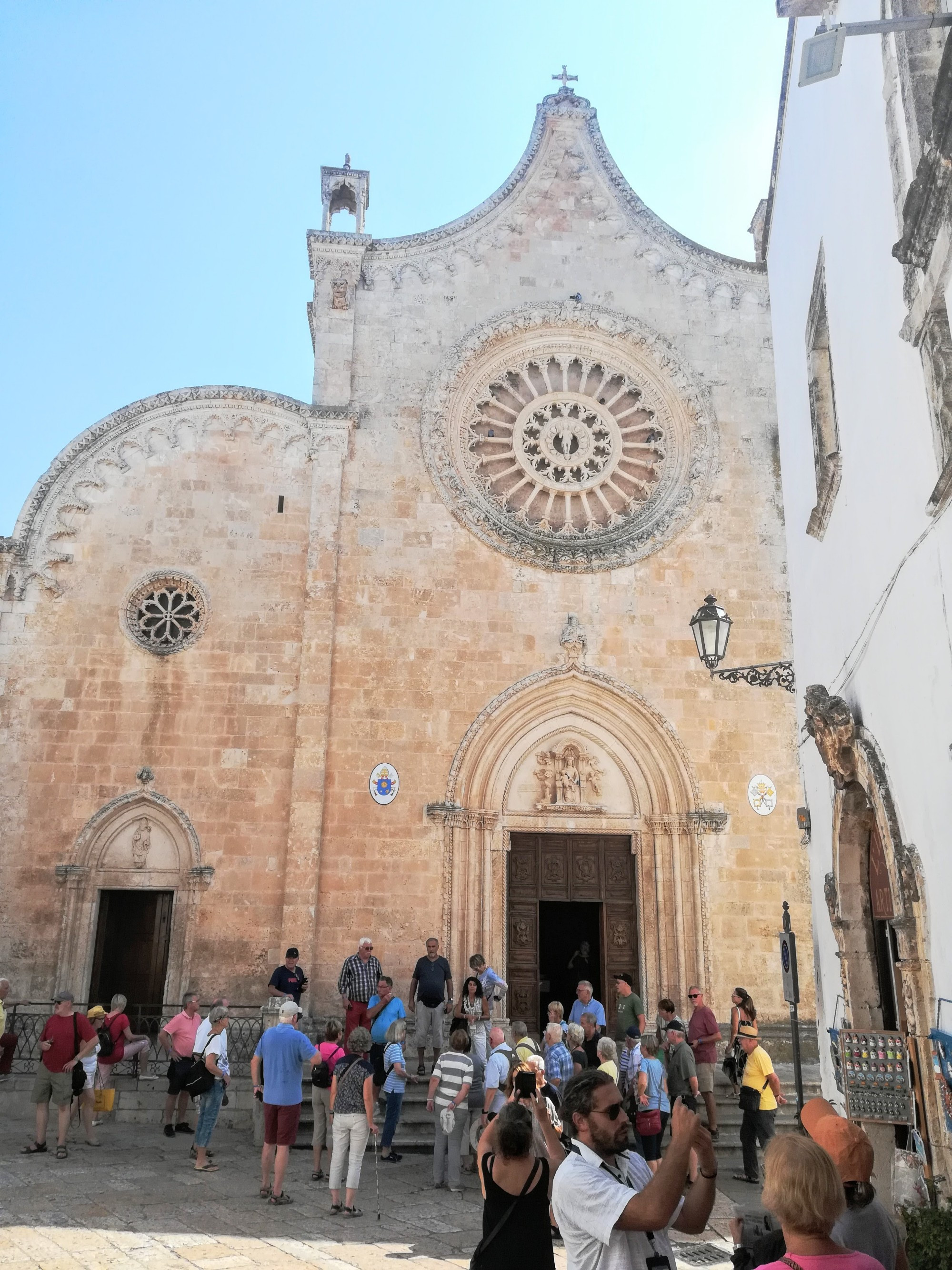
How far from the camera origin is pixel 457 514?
16.6 meters

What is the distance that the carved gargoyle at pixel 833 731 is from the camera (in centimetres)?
747

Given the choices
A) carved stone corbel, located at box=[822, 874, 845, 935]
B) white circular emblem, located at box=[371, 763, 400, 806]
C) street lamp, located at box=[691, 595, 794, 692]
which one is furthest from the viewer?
white circular emblem, located at box=[371, 763, 400, 806]

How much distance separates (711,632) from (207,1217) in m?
6.33

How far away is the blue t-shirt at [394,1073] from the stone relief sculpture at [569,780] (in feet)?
20.7

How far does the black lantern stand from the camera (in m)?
9.35

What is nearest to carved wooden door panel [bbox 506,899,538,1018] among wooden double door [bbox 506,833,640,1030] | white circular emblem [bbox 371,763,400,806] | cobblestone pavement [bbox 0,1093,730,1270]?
wooden double door [bbox 506,833,640,1030]

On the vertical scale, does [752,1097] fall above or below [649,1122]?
above

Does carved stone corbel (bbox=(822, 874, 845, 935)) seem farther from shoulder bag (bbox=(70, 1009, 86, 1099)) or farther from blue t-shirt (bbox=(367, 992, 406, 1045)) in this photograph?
shoulder bag (bbox=(70, 1009, 86, 1099))

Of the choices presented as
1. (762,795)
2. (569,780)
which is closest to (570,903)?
(569,780)

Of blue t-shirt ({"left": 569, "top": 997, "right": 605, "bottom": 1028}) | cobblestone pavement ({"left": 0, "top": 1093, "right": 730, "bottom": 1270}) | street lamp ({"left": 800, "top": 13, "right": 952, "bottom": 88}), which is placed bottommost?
cobblestone pavement ({"left": 0, "top": 1093, "right": 730, "bottom": 1270})

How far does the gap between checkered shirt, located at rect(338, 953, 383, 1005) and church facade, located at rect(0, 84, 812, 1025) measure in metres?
2.32

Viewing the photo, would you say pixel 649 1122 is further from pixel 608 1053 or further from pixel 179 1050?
pixel 179 1050

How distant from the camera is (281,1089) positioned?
8336mm

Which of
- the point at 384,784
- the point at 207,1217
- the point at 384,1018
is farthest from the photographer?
the point at 384,784
